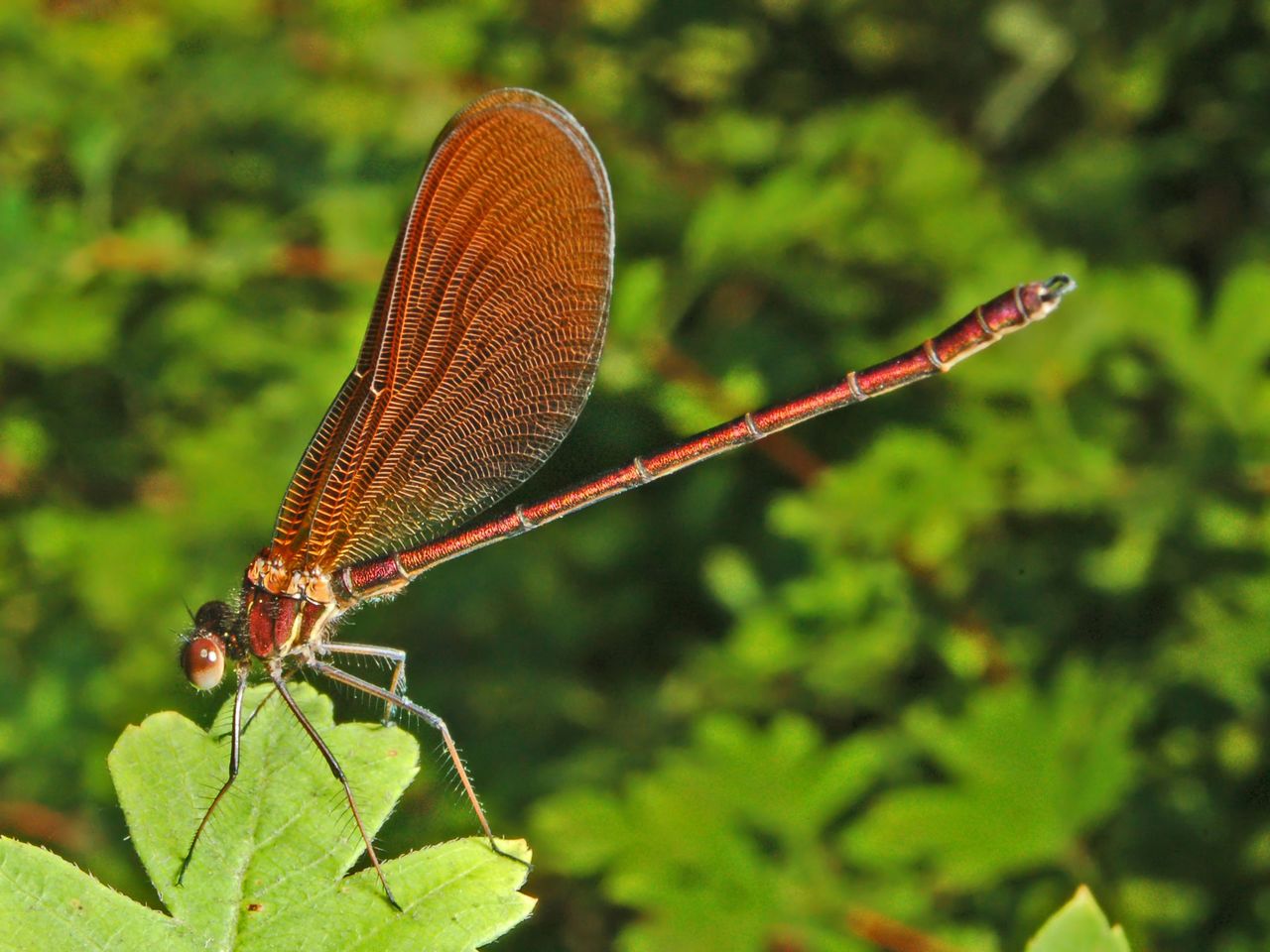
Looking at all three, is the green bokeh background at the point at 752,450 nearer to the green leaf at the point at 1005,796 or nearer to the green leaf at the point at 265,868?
the green leaf at the point at 1005,796

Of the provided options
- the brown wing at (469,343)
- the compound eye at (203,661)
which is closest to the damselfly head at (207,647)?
the compound eye at (203,661)

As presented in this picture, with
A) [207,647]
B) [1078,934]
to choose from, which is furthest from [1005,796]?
[207,647]

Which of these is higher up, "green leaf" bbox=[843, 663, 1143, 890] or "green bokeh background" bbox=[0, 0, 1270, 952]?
"green bokeh background" bbox=[0, 0, 1270, 952]

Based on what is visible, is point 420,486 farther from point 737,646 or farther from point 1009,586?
point 1009,586

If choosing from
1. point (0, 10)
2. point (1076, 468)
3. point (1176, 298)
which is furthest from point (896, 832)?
point (0, 10)

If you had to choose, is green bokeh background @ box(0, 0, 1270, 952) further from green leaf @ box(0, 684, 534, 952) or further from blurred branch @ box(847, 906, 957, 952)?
green leaf @ box(0, 684, 534, 952)

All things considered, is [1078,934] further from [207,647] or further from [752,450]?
[752,450]

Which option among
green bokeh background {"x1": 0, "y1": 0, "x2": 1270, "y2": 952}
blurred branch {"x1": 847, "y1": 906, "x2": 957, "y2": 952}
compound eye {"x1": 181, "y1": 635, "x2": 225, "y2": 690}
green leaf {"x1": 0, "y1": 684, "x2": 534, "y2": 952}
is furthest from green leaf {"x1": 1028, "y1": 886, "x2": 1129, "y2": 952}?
compound eye {"x1": 181, "y1": 635, "x2": 225, "y2": 690}
